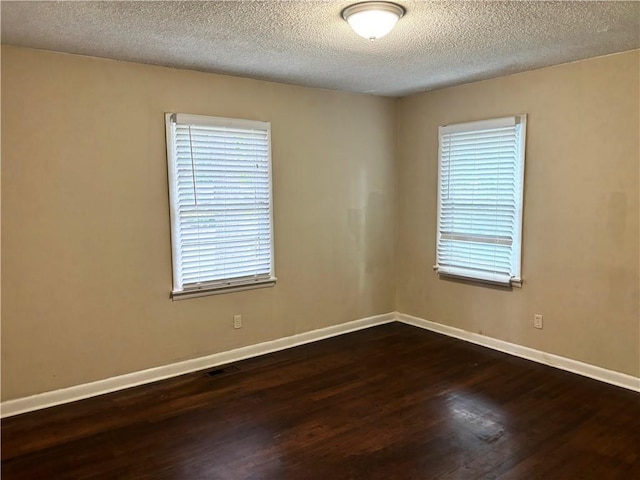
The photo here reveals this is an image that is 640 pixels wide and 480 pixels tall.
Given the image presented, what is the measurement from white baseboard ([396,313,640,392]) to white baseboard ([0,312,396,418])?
2.46 feet

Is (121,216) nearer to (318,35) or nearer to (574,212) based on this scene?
(318,35)

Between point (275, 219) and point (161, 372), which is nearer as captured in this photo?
point (161, 372)

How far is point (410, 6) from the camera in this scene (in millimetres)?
2422

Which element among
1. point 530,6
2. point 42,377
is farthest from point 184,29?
point 42,377

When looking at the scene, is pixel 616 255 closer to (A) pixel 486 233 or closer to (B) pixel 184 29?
(A) pixel 486 233

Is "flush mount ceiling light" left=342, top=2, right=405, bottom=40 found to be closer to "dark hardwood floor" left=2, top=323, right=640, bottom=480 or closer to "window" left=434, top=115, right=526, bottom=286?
"window" left=434, top=115, right=526, bottom=286

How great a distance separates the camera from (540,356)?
390 centimetres

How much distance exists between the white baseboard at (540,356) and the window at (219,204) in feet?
6.10

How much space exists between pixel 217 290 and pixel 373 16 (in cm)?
249

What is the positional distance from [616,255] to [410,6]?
2.40 m

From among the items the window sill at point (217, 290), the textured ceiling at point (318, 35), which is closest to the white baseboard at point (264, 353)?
the window sill at point (217, 290)

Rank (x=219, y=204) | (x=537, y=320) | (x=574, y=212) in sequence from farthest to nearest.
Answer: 1. (x=537, y=320)
2. (x=219, y=204)
3. (x=574, y=212)

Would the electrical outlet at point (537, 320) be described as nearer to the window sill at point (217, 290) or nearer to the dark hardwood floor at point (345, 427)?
the dark hardwood floor at point (345, 427)

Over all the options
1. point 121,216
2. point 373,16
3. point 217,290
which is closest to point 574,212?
point 373,16
